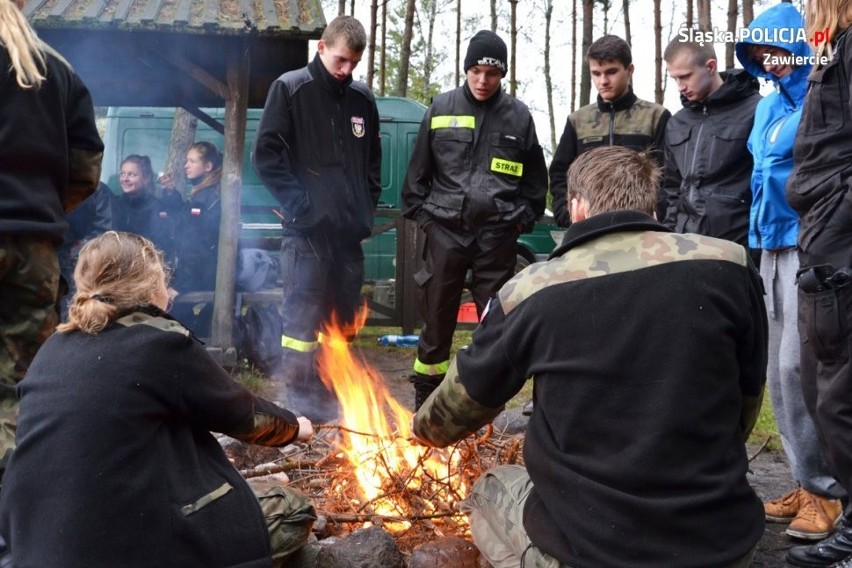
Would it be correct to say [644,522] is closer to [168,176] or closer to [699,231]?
[699,231]

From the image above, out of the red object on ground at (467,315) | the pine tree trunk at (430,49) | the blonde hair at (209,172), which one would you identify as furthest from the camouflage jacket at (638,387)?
the pine tree trunk at (430,49)

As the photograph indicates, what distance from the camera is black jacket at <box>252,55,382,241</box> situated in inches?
214

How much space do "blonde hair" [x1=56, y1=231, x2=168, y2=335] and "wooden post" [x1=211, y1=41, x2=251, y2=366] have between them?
455 centimetres

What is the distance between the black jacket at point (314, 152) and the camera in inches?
214

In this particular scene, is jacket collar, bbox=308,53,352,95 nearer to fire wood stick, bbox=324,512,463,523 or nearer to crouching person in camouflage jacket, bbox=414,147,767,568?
fire wood stick, bbox=324,512,463,523

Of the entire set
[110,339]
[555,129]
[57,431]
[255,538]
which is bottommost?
[255,538]

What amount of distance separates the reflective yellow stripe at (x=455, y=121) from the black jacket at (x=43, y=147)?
8.54ft

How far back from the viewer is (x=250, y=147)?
37.6 ft

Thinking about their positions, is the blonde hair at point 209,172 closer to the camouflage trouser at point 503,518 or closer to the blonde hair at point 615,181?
the camouflage trouser at point 503,518

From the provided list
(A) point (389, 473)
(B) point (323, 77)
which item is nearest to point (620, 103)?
(B) point (323, 77)

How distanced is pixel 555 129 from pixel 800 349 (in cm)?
3070

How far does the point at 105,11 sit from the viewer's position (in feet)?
20.7

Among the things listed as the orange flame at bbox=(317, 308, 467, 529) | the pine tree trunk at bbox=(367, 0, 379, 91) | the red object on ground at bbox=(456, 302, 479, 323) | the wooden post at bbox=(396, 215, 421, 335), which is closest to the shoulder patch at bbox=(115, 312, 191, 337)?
the orange flame at bbox=(317, 308, 467, 529)

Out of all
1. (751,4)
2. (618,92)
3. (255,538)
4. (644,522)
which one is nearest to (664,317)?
(644,522)
